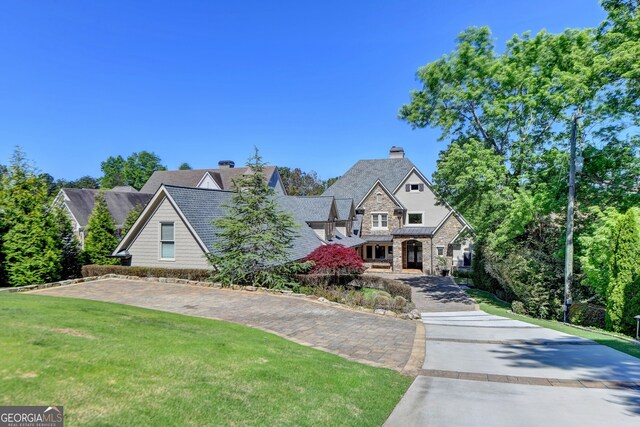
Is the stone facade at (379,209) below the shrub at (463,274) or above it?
above

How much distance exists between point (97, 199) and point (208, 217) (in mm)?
11986

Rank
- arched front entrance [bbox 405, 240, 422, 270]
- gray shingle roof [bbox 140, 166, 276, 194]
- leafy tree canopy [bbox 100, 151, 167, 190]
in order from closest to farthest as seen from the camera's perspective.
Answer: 1. arched front entrance [bbox 405, 240, 422, 270]
2. gray shingle roof [bbox 140, 166, 276, 194]
3. leafy tree canopy [bbox 100, 151, 167, 190]

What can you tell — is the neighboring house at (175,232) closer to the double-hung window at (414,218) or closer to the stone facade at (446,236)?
the stone facade at (446,236)

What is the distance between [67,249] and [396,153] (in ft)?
113

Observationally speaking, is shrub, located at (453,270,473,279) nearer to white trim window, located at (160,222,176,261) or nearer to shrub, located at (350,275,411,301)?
shrub, located at (350,275,411,301)

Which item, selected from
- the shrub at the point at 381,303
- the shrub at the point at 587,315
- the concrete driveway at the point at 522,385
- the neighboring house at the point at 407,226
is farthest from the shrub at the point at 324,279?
the neighboring house at the point at 407,226

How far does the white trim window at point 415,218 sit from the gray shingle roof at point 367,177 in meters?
3.50

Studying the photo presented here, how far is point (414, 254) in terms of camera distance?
3709cm

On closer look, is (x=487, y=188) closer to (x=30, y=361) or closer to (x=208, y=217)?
(x=208, y=217)

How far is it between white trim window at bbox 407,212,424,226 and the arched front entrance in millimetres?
1905

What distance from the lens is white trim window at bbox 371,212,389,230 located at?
122ft

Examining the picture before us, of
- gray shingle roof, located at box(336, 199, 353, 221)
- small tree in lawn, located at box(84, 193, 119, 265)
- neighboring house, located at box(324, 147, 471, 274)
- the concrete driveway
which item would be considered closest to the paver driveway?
the concrete driveway

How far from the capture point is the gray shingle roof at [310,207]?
27.8 meters

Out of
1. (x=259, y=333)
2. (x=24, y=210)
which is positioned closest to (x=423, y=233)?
(x=259, y=333)
